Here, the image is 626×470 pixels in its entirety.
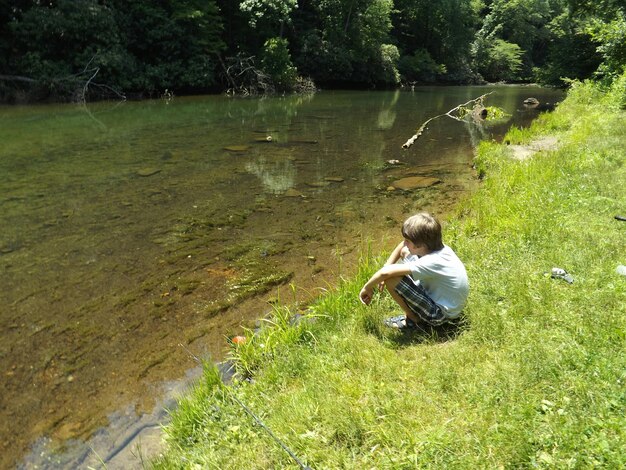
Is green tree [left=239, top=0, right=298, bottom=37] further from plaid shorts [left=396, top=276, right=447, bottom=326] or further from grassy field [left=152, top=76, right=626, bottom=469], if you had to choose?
plaid shorts [left=396, top=276, right=447, bottom=326]

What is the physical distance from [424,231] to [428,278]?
39cm

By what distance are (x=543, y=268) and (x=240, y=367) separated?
3.10 m

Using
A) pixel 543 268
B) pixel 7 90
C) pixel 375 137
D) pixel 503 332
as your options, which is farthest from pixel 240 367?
pixel 7 90

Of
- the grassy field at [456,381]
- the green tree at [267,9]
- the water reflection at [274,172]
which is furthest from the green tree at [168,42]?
the grassy field at [456,381]

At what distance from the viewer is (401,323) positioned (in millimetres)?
4176

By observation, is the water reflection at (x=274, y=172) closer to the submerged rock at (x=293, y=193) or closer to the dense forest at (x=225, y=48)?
the submerged rock at (x=293, y=193)

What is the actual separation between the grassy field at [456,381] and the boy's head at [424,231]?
2.37 feet

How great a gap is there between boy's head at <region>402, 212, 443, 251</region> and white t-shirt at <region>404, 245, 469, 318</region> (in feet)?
0.31

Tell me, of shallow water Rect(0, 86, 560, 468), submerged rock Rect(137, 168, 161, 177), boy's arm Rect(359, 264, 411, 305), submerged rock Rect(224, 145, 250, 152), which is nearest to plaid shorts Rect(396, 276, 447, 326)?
boy's arm Rect(359, 264, 411, 305)

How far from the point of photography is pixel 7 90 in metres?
23.8

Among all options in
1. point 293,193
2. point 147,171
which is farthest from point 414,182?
point 147,171

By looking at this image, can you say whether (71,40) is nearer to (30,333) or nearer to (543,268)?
(30,333)

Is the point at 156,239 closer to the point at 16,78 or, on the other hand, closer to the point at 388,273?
the point at 388,273

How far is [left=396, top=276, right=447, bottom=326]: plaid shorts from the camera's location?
390 centimetres
